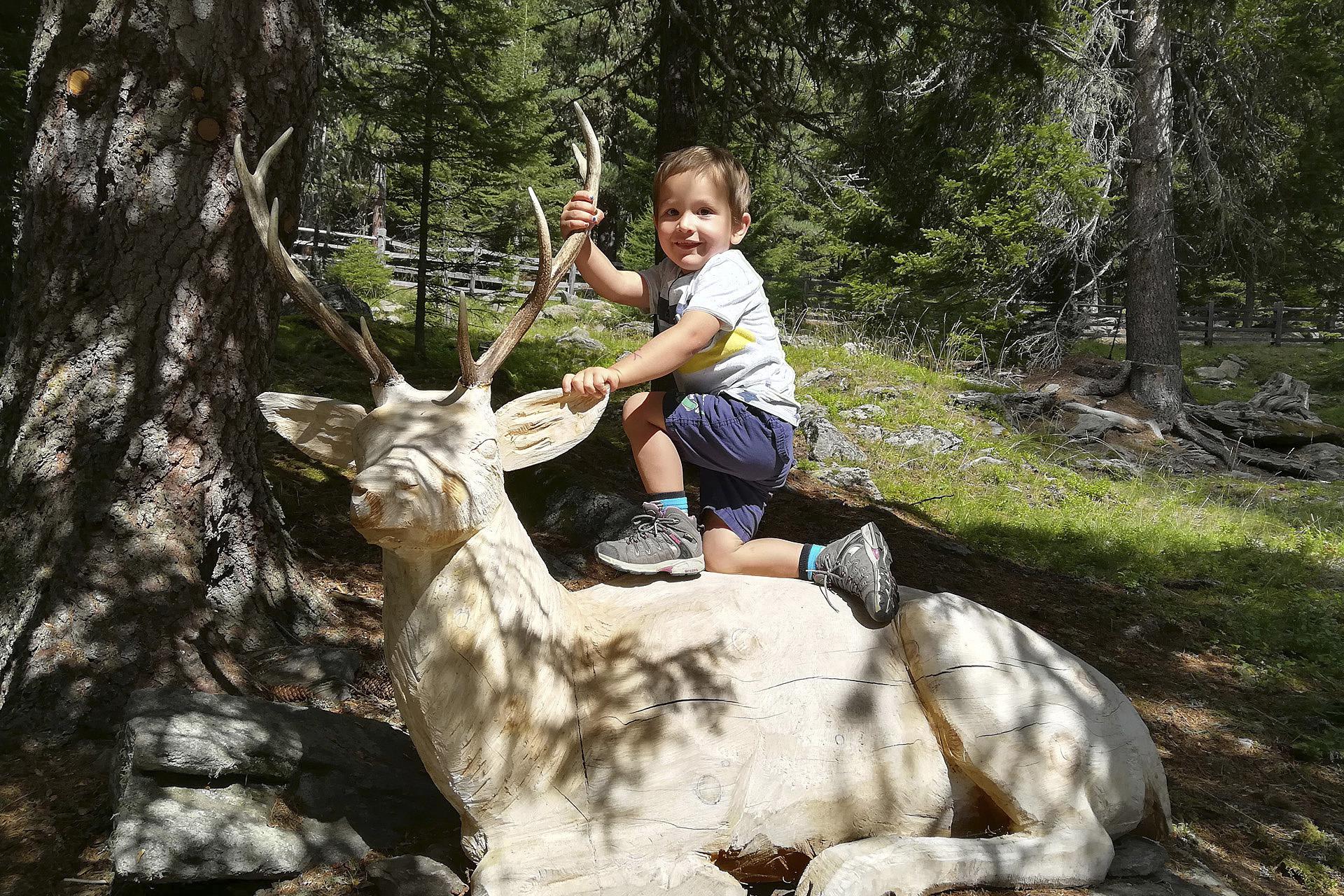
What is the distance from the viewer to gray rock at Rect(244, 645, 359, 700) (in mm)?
4000

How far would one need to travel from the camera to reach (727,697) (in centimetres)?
295

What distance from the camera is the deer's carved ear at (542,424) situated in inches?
113

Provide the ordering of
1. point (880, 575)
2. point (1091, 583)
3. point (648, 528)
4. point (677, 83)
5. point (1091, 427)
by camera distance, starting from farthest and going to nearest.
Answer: point (1091, 427) < point (677, 83) < point (1091, 583) < point (648, 528) < point (880, 575)

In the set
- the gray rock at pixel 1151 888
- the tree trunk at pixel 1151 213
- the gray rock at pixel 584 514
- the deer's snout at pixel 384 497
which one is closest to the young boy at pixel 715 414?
the deer's snout at pixel 384 497

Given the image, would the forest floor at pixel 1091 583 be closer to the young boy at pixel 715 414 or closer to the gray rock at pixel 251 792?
the gray rock at pixel 251 792

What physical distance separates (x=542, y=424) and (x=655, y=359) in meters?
0.42

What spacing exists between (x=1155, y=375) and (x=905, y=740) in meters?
13.2

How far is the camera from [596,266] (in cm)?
347

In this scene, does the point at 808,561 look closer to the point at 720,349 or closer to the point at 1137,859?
the point at 720,349

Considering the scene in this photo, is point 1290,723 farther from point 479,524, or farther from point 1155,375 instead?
point 1155,375

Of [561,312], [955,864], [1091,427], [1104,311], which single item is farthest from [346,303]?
[1104,311]

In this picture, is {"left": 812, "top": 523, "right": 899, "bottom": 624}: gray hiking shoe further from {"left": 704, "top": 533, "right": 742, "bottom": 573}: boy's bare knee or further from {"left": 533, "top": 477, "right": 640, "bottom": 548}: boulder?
{"left": 533, "top": 477, "right": 640, "bottom": 548}: boulder

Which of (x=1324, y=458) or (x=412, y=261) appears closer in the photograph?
(x=1324, y=458)

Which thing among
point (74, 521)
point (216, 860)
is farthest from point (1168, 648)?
point (74, 521)
